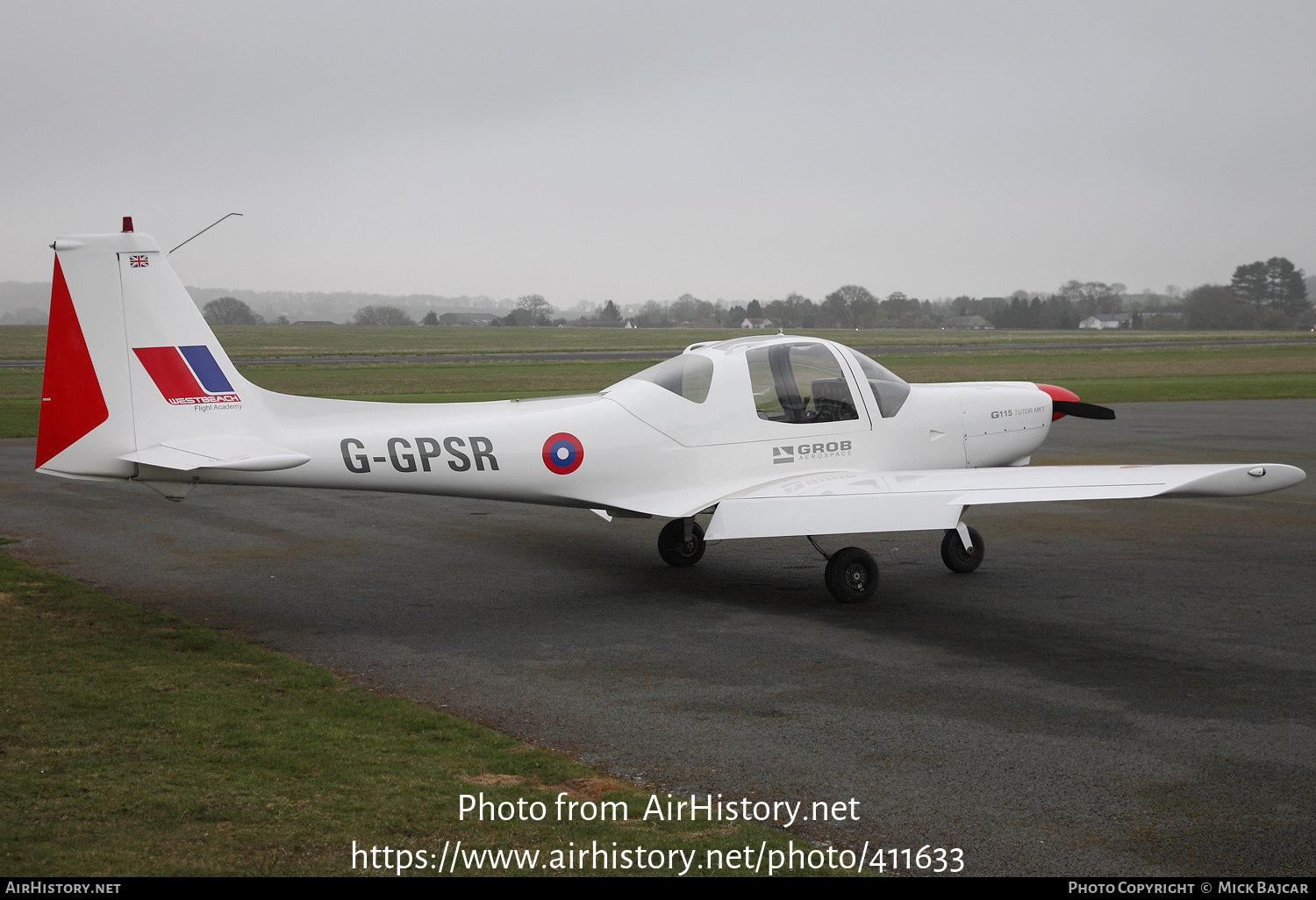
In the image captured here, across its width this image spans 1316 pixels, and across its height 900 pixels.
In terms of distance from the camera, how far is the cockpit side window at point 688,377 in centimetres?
981

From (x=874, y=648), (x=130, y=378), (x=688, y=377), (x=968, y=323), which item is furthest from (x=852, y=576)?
(x=968, y=323)

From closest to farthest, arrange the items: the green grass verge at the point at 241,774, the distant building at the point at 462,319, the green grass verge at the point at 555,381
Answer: the green grass verge at the point at 241,774 → the green grass verge at the point at 555,381 → the distant building at the point at 462,319

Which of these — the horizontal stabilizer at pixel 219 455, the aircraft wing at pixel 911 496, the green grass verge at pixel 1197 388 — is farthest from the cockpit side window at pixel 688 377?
the green grass verge at pixel 1197 388

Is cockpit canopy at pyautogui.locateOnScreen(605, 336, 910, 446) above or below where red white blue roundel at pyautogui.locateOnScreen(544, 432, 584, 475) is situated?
above

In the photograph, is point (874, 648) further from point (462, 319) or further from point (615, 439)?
point (462, 319)

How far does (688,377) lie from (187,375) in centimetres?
441

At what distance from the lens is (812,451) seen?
32.7 ft

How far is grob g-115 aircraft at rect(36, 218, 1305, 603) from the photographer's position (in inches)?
320

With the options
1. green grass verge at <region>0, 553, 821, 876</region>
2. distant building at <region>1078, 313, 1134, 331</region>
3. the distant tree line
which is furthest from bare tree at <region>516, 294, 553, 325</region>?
green grass verge at <region>0, 553, 821, 876</region>

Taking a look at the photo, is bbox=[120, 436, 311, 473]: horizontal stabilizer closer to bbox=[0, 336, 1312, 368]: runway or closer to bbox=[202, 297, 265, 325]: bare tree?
bbox=[0, 336, 1312, 368]: runway

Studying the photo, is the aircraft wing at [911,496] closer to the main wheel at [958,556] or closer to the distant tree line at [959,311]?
the main wheel at [958,556]

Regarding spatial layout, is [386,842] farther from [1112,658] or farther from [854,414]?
[854,414]

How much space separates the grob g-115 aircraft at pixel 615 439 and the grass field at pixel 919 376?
1847 centimetres

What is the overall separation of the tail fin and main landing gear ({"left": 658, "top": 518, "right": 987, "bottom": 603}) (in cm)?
422
